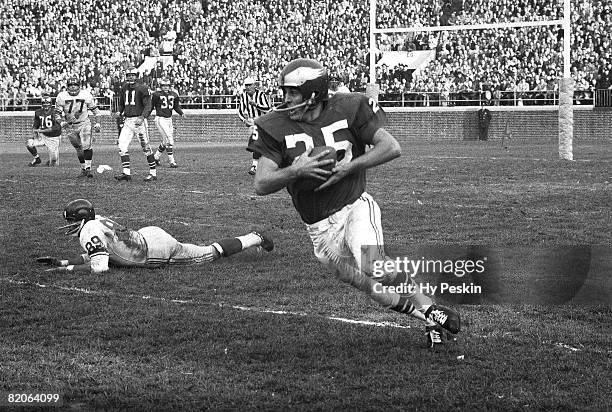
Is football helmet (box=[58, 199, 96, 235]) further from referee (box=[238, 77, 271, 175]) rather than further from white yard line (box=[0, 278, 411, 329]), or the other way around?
referee (box=[238, 77, 271, 175])

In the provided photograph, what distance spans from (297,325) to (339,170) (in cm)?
157

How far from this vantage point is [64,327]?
6.94 m

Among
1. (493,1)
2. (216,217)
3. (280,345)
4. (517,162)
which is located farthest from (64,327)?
(493,1)

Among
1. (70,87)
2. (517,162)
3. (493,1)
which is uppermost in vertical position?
(493,1)

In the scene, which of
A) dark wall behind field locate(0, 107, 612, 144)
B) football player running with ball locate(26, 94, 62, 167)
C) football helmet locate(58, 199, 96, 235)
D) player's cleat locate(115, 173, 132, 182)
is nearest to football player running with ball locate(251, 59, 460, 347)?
football helmet locate(58, 199, 96, 235)

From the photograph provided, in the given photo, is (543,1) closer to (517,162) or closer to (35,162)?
(517,162)

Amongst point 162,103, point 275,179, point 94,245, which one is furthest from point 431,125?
point 275,179

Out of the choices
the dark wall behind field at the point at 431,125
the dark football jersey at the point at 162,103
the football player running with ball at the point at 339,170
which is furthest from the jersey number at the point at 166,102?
the football player running with ball at the point at 339,170

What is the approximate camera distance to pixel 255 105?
21109 mm

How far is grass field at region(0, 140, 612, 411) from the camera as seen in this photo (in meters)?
5.31

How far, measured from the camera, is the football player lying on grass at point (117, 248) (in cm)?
884

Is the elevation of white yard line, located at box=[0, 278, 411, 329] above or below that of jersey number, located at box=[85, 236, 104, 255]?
below

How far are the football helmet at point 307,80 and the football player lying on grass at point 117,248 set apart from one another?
11.5 ft

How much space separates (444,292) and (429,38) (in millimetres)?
24197
